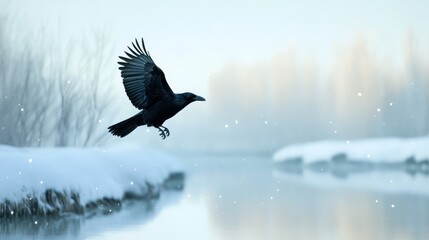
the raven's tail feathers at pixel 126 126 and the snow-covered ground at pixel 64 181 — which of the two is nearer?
the raven's tail feathers at pixel 126 126

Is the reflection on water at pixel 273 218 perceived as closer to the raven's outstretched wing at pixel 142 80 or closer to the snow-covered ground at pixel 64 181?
the snow-covered ground at pixel 64 181

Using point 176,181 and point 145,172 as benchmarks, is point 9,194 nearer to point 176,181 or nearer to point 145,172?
point 145,172

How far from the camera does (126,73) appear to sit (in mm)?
6543

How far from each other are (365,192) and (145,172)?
6.59 m

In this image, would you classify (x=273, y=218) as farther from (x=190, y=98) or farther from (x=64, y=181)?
(x=190, y=98)

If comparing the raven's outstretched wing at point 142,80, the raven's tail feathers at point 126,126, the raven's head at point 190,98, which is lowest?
the raven's tail feathers at point 126,126

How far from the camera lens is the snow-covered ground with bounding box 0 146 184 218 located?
1059 cm

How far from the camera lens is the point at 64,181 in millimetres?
11469

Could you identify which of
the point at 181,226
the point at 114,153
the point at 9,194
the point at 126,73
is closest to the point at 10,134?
the point at 114,153

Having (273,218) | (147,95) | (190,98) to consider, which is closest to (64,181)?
(273,218)

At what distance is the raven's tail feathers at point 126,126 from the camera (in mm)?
5785

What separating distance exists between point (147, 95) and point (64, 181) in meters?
5.62

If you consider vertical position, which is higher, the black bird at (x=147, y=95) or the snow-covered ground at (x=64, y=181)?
the snow-covered ground at (x=64, y=181)

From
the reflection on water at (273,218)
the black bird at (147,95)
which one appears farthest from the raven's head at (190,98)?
the reflection on water at (273,218)
